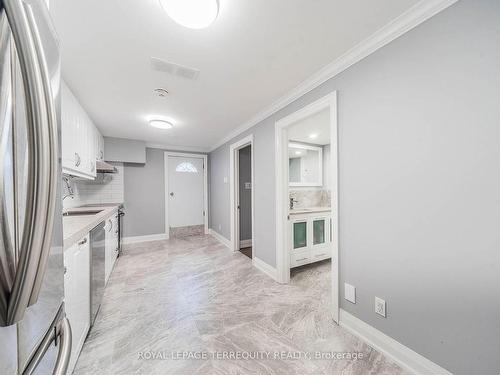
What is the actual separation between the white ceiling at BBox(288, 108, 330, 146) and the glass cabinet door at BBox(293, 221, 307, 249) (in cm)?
135

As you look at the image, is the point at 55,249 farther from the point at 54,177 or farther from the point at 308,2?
the point at 308,2

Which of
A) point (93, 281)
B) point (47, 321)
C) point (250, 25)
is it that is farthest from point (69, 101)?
point (47, 321)

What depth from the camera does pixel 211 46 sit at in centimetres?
150

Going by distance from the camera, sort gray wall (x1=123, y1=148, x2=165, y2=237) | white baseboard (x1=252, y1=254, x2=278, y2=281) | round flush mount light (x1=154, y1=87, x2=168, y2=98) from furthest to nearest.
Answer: gray wall (x1=123, y1=148, x2=165, y2=237) < white baseboard (x1=252, y1=254, x2=278, y2=281) < round flush mount light (x1=154, y1=87, x2=168, y2=98)

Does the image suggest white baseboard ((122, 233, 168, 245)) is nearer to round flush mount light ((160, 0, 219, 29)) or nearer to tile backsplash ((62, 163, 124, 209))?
tile backsplash ((62, 163, 124, 209))

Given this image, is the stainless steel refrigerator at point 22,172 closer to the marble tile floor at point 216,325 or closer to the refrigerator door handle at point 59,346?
the refrigerator door handle at point 59,346

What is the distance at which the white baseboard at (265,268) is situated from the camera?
263 centimetres

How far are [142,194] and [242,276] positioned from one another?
311cm

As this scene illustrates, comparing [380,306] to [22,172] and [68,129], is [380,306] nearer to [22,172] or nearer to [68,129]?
[22,172]

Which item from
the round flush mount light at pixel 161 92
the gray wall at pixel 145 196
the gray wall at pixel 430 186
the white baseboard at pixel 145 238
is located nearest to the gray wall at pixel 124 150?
the gray wall at pixel 145 196

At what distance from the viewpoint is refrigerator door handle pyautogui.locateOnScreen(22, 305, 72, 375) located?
1.57 feet

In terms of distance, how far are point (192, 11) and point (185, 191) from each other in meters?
4.16

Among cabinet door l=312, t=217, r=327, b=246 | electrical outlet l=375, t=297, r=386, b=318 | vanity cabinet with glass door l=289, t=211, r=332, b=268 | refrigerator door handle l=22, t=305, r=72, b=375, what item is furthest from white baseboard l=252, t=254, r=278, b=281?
refrigerator door handle l=22, t=305, r=72, b=375

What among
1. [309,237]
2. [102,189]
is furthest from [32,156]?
[102,189]
